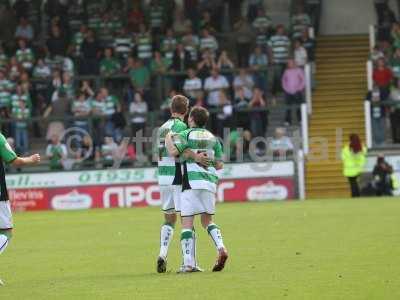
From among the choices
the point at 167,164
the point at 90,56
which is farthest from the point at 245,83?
the point at 167,164

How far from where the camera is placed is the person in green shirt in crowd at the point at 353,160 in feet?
100

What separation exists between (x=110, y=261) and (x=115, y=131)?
16.4 meters

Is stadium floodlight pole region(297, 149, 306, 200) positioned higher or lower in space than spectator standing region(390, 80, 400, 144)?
lower

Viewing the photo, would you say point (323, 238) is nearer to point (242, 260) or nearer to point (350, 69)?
point (242, 260)

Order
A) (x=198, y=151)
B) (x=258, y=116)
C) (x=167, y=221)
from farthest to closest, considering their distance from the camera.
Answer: (x=258, y=116) → (x=167, y=221) → (x=198, y=151)

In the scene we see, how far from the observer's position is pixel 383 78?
3288 cm

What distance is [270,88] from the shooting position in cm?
3381

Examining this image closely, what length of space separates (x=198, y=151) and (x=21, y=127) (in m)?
19.6

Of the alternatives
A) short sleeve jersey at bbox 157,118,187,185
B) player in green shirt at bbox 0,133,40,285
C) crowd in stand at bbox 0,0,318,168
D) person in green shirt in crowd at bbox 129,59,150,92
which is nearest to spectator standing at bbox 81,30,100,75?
crowd in stand at bbox 0,0,318,168

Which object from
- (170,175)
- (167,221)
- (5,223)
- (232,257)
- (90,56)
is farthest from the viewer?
(90,56)

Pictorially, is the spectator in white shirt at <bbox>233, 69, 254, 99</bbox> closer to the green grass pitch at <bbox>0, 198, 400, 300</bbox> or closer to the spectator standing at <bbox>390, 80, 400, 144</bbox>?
the spectator standing at <bbox>390, 80, 400, 144</bbox>

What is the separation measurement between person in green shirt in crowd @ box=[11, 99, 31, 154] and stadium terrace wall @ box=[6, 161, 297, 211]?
176 cm

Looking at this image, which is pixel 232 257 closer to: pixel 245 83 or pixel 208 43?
pixel 245 83

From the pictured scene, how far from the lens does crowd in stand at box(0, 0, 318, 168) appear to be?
107 feet
